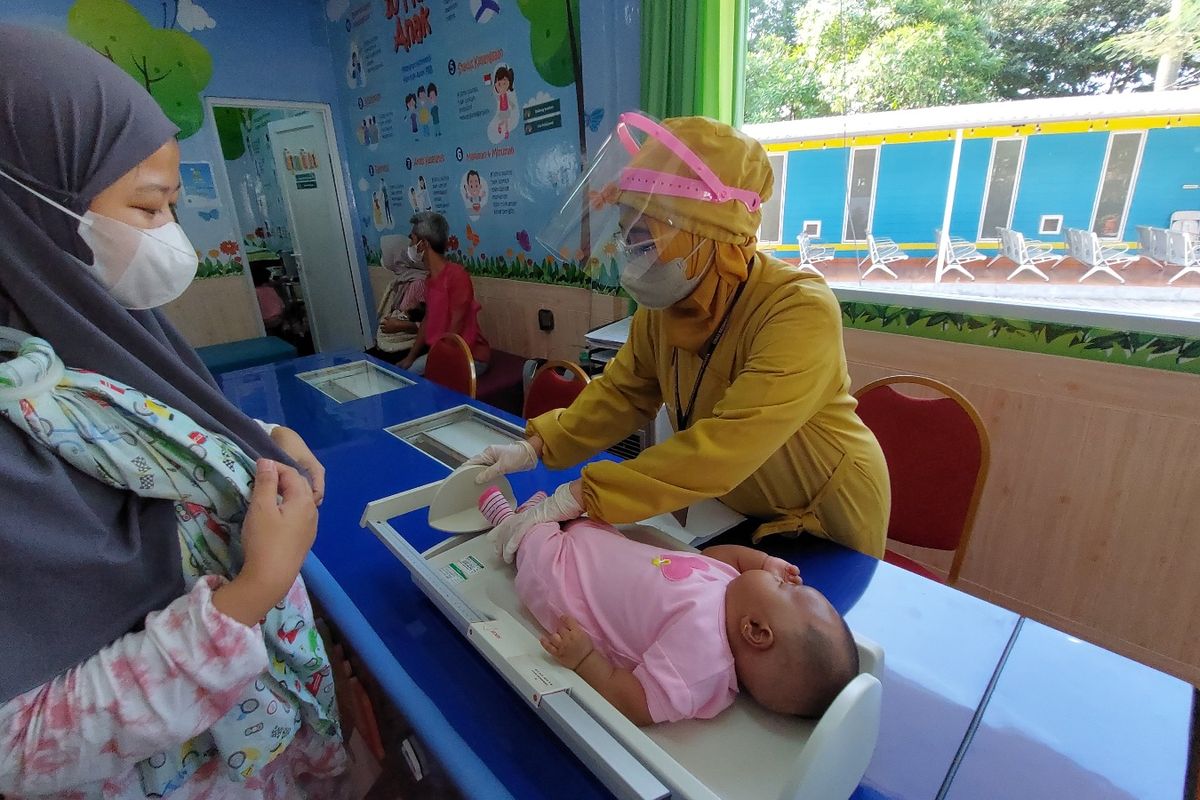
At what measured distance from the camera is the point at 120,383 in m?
0.65

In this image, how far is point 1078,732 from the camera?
0.81 metres

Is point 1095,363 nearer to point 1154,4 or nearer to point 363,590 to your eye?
point 1154,4

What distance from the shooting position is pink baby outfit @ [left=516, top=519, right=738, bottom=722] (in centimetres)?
81

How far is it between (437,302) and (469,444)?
196 cm

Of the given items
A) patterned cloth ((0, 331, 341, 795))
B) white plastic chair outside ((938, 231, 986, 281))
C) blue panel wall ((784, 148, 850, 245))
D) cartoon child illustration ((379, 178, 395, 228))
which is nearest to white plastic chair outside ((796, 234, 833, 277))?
blue panel wall ((784, 148, 850, 245))

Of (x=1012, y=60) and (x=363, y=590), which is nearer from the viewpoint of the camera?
(x=363, y=590)

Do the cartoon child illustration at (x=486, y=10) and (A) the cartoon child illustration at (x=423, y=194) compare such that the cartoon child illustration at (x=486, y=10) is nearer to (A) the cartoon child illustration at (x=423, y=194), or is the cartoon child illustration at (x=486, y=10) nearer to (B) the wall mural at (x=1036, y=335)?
(A) the cartoon child illustration at (x=423, y=194)

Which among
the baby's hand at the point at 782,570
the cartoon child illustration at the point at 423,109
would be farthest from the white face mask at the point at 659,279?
the cartoon child illustration at the point at 423,109

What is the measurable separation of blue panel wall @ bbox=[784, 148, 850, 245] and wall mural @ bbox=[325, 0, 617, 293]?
41.6 inches

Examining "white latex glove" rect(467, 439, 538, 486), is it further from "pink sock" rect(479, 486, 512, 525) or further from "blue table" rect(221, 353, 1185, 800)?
"blue table" rect(221, 353, 1185, 800)

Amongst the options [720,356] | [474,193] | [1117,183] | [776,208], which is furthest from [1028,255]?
[474,193]

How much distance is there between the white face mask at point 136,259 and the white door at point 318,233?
17.0ft

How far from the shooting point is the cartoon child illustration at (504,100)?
3.51m

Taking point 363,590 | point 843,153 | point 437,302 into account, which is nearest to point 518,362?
point 437,302
